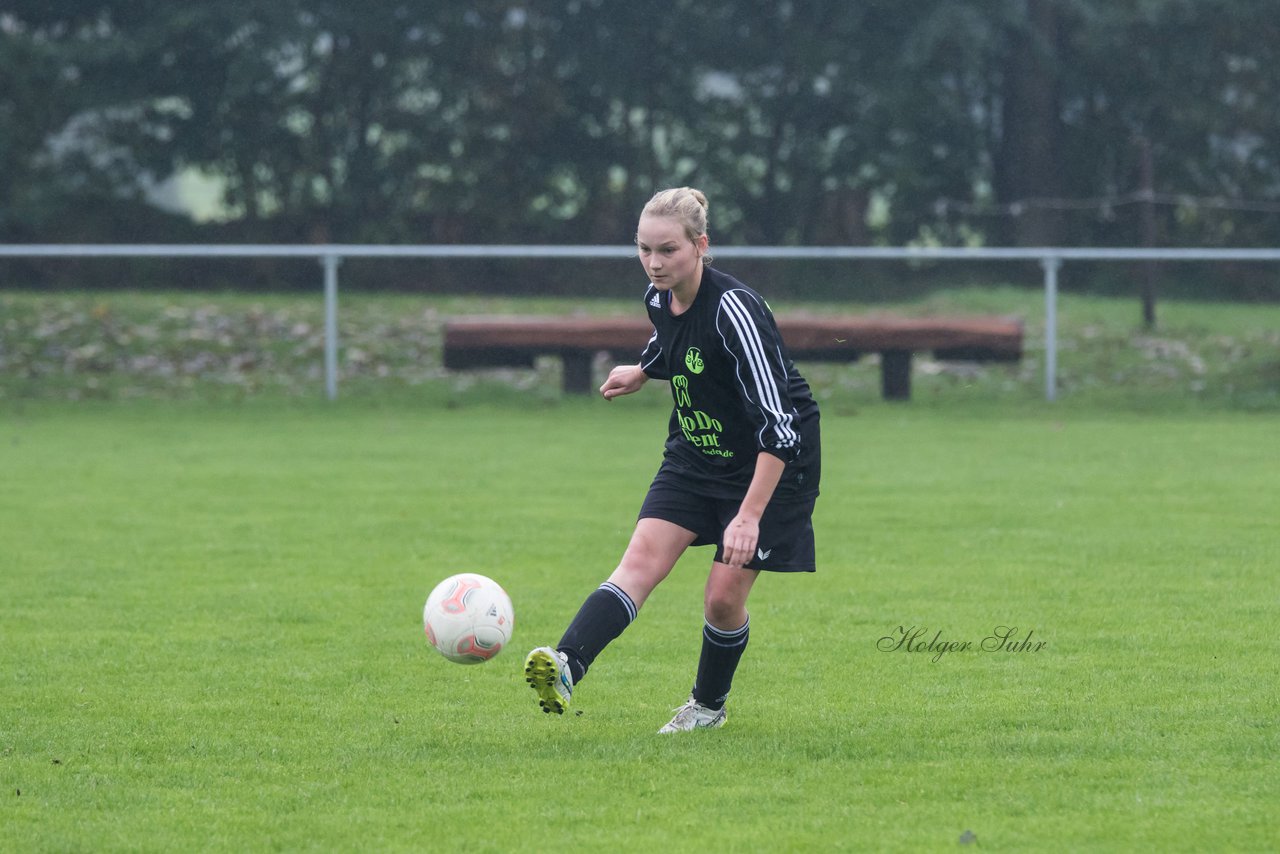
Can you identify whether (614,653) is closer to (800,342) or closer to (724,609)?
(724,609)

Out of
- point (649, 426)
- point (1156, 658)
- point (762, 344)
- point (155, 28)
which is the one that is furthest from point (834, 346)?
point (155, 28)

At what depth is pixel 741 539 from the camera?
440 centimetres

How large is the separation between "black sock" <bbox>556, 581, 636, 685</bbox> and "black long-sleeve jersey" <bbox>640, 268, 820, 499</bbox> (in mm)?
405

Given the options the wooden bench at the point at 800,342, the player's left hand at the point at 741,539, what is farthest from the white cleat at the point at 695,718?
the wooden bench at the point at 800,342

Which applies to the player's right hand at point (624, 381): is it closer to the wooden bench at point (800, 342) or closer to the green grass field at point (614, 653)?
the green grass field at point (614, 653)

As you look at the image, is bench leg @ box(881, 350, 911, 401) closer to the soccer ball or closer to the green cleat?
the soccer ball

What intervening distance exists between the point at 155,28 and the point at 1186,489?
2084 centimetres

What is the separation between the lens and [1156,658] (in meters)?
5.63

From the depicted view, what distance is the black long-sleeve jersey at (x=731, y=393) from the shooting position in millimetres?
4477

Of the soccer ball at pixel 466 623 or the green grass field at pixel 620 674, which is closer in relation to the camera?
the green grass field at pixel 620 674

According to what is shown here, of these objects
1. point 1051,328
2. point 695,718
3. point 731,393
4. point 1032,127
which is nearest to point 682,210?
point 731,393

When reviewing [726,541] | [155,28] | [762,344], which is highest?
[155,28]

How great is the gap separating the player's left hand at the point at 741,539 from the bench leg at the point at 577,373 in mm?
13059

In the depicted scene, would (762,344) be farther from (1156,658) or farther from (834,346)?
(834,346)
